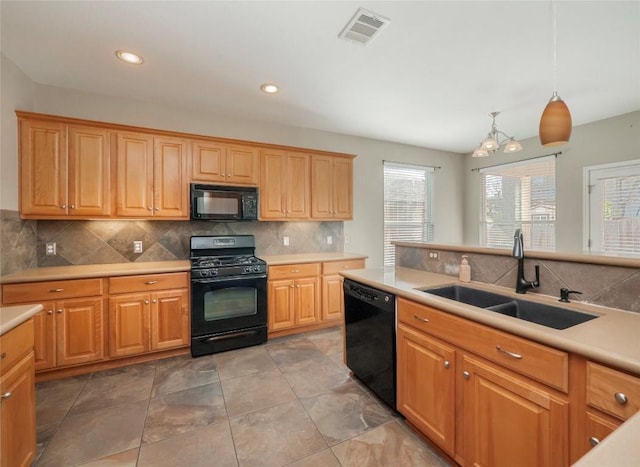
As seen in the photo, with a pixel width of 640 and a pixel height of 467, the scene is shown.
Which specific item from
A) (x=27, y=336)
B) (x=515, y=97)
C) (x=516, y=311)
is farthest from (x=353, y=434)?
(x=515, y=97)

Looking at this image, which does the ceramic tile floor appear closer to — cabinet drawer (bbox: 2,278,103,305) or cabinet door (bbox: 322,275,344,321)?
cabinet drawer (bbox: 2,278,103,305)

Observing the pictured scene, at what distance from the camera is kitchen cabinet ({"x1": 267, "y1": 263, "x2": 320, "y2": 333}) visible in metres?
3.35

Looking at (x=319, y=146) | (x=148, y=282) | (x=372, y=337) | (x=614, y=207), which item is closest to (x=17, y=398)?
(x=148, y=282)

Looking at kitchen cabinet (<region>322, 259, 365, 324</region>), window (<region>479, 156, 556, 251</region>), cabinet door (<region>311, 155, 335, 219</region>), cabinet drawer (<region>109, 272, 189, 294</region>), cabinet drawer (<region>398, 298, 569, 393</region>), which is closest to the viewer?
cabinet drawer (<region>398, 298, 569, 393</region>)

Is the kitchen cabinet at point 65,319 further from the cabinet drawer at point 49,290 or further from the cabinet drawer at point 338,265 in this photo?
the cabinet drawer at point 338,265

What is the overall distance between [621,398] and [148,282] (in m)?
3.24

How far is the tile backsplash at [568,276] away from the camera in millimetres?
1384

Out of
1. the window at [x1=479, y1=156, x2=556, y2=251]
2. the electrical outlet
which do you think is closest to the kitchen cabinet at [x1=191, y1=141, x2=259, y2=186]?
the electrical outlet

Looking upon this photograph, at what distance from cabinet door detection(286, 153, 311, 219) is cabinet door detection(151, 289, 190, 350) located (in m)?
1.58

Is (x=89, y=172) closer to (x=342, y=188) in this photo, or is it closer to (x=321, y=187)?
(x=321, y=187)

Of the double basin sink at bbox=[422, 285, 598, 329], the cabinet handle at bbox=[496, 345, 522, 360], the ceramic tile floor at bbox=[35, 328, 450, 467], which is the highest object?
the double basin sink at bbox=[422, 285, 598, 329]

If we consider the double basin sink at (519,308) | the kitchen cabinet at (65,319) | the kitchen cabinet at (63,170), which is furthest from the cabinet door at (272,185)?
the double basin sink at (519,308)

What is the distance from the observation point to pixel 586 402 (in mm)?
1037

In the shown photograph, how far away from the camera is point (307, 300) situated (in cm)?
353
